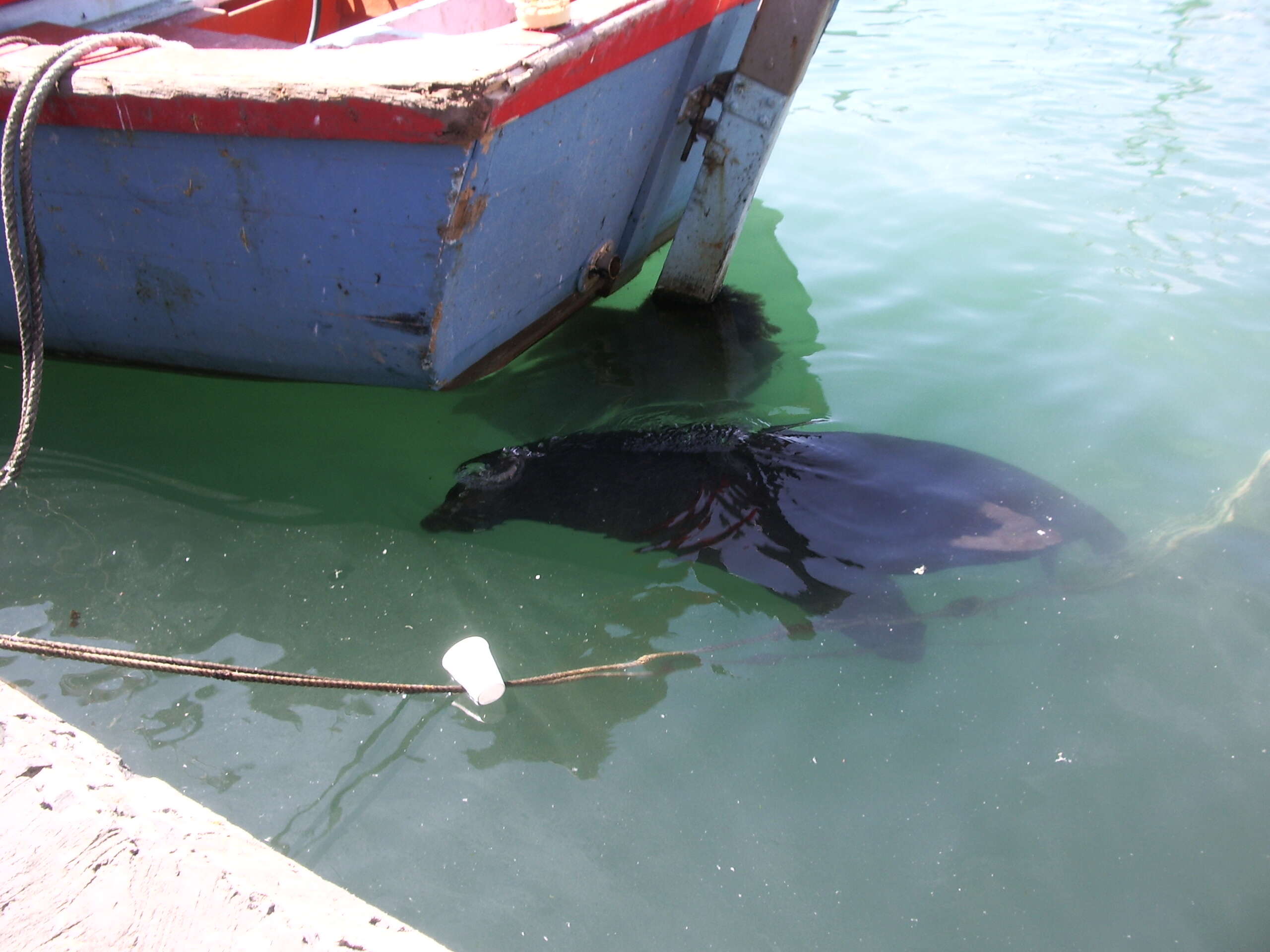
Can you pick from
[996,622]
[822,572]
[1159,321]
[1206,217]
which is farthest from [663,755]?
[1206,217]

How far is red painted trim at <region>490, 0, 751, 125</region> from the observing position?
3.16 meters

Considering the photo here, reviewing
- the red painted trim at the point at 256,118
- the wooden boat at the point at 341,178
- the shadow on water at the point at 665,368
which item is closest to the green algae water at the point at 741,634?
the shadow on water at the point at 665,368

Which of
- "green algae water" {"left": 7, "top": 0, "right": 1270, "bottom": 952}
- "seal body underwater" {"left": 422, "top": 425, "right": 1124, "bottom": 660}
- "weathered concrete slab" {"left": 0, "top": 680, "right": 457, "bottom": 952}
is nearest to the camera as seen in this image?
"weathered concrete slab" {"left": 0, "top": 680, "right": 457, "bottom": 952}

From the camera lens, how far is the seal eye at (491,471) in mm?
3793

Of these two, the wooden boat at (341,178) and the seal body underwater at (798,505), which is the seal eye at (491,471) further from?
the wooden boat at (341,178)

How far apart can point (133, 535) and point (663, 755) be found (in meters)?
2.26

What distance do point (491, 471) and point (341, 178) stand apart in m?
1.31

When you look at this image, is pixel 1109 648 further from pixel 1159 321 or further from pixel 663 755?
pixel 1159 321

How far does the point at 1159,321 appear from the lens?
4855 millimetres

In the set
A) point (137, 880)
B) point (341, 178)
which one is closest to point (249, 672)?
point (137, 880)

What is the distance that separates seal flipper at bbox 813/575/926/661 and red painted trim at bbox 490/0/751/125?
83.8 inches

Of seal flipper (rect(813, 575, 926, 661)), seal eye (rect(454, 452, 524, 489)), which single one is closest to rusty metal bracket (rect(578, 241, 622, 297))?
seal eye (rect(454, 452, 524, 489))

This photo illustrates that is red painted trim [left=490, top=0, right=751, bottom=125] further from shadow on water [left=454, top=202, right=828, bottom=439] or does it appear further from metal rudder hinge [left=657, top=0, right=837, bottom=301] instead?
shadow on water [left=454, top=202, right=828, bottom=439]

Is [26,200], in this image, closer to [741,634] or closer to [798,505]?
[741,634]
